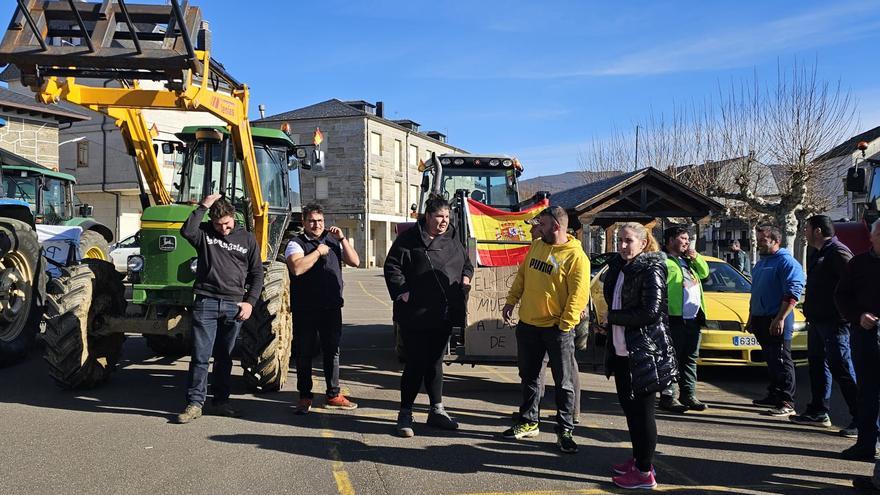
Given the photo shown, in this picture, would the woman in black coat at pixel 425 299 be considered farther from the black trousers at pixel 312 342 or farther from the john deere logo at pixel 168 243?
the john deere logo at pixel 168 243

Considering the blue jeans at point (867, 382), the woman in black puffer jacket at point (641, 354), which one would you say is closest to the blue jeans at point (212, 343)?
the woman in black puffer jacket at point (641, 354)

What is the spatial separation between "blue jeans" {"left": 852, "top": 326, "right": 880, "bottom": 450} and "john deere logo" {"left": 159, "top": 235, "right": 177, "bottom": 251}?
6054mm

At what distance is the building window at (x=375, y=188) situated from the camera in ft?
155

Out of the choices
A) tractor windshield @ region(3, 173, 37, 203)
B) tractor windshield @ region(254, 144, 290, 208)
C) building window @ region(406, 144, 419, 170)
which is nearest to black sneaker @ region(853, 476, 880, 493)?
tractor windshield @ region(254, 144, 290, 208)

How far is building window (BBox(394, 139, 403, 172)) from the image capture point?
49.9m

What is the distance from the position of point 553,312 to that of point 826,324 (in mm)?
2427

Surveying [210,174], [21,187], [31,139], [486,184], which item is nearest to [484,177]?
[486,184]

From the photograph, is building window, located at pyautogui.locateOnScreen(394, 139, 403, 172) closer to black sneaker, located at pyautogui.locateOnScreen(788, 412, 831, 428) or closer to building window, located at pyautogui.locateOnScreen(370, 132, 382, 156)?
building window, located at pyautogui.locateOnScreen(370, 132, 382, 156)

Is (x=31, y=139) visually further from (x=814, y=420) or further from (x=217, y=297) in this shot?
(x=814, y=420)

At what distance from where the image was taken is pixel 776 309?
6.39m

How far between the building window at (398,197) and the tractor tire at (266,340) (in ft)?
142

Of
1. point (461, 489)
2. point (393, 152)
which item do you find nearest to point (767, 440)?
point (461, 489)

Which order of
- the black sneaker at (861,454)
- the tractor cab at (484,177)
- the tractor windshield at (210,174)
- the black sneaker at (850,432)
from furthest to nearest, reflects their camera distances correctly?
the tractor cab at (484,177), the tractor windshield at (210,174), the black sneaker at (850,432), the black sneaker at (861,454)

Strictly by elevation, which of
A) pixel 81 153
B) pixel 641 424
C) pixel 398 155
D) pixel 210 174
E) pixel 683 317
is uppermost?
pixel 398 155
